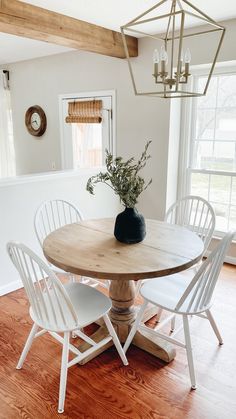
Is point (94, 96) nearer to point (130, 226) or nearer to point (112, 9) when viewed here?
point (112, 9)

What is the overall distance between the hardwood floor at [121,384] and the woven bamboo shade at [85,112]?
273 centimetres

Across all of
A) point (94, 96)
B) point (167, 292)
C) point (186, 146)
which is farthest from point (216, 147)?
point (167, 292)

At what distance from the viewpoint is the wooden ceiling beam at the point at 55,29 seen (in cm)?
243

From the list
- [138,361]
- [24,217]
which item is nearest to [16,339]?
[138,361]

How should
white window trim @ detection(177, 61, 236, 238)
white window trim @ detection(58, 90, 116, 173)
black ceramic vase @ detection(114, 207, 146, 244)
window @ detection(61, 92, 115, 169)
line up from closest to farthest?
black ceramic vase @ detection(114, 207, 146, 244) < white window trim @ detection(177, 61, 236, 238) < white window trim @ detection(58, 90, 116, 173) < window @ detection(61, 92, 115, 169)

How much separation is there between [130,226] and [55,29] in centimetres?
184

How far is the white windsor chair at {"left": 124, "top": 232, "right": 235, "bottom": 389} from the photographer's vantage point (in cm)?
173

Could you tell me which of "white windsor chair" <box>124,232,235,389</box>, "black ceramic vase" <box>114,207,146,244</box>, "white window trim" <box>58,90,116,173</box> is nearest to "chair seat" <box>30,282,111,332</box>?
"white windsor chair" <box>124,232,235,389</box>

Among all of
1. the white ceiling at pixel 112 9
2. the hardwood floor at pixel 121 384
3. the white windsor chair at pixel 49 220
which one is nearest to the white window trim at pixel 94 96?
the white windsor chair at pixel 49 220

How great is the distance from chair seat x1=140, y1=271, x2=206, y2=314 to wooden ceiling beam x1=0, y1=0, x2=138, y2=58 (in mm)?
2145

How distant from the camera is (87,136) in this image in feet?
14.4

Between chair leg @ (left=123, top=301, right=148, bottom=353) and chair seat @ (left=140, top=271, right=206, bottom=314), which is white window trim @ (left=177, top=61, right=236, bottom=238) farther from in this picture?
chair leg @ (left=123, top=301, right=148, bottom=353)

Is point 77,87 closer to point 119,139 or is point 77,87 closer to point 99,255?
point 119,139

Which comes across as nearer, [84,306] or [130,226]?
[84,306]
